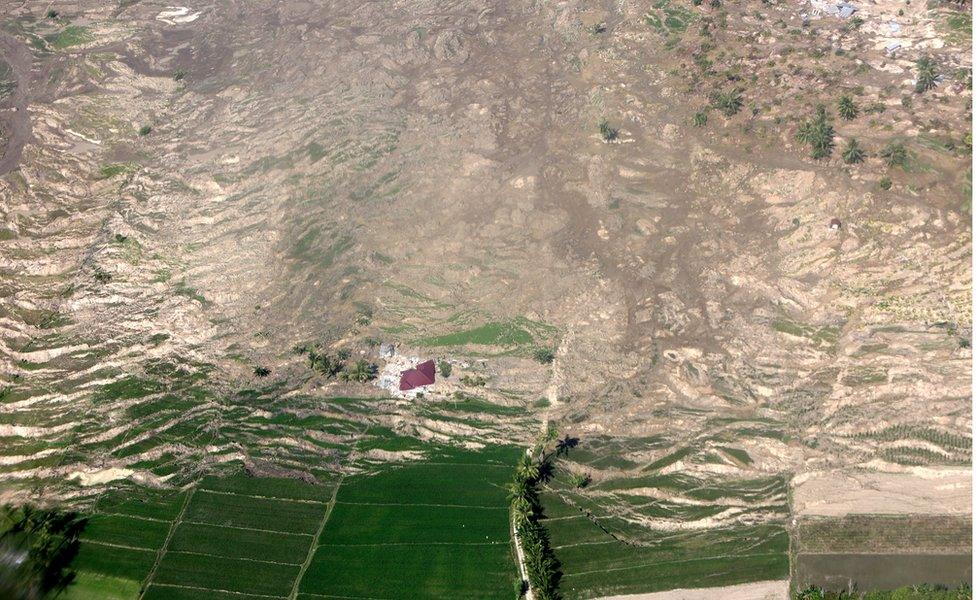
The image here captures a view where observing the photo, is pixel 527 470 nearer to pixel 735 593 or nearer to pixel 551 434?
pixel 551 434

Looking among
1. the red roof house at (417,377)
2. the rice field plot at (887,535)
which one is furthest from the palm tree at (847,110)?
the red roof house at (417,377)

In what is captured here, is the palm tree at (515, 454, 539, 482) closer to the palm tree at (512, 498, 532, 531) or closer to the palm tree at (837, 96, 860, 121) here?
the palm tree at (512, 498, 532, 531)

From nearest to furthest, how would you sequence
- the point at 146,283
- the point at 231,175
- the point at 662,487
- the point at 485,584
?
the point at 485,584 → the point at 662,487 → the point at 146,283 → the point at 231,175

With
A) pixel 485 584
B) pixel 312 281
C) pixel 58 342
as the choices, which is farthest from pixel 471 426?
pixel 58 342

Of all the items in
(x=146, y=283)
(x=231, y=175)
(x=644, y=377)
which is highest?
(x=231, y=175)

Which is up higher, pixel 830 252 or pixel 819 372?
pixel 830 252

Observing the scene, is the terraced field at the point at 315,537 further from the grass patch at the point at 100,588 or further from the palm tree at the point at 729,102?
the palm tree at the point at 729,102

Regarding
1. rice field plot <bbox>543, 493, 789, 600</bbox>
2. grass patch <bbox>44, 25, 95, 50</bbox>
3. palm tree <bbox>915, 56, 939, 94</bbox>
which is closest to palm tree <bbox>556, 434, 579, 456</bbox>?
rice field plot <bbox>543, 493, 789, 600</bbox>

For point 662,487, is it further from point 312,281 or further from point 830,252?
point 312,281
